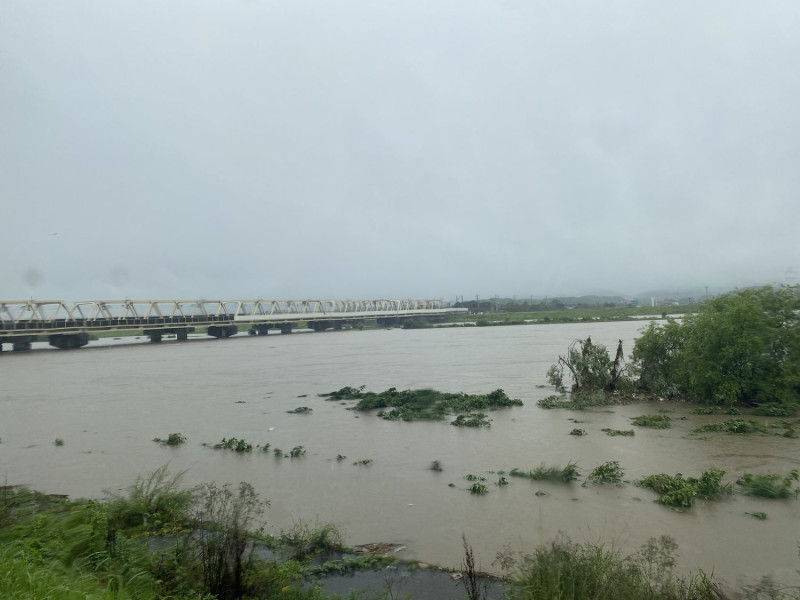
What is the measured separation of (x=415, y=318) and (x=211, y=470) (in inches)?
4410

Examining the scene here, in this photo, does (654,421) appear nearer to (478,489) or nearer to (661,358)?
(661,358)

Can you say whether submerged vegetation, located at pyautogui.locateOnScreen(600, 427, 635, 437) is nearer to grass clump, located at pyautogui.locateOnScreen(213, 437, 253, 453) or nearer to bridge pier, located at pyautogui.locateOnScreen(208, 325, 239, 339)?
grass clump, located at pyautogui.locateOnScreen(213, 437, 253, 453)

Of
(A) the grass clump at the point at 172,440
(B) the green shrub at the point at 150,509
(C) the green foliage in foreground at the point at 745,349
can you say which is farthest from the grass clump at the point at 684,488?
(A) the grass clump at the point at 172,440

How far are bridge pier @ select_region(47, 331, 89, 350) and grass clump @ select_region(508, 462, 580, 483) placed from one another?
209ft

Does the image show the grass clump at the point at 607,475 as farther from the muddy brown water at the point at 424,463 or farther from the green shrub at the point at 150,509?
the green shrub at the point at 150,509

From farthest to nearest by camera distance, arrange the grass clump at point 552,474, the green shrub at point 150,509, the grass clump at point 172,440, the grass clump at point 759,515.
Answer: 1. the grass clump at point 172,440
2. the grass clump at point 552,474
3. the grass clump at point 759,515
4. the green shrub at point 150,509

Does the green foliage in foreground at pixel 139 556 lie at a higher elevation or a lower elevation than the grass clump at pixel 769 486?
higher

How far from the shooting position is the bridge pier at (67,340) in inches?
2282

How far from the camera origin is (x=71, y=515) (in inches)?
281

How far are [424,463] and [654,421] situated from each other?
7.35 m

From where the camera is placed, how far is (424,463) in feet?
37.3

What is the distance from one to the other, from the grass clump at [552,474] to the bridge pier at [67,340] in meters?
63.6

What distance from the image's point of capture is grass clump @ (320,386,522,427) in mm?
16547

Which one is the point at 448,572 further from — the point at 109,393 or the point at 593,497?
the point at 109,393
